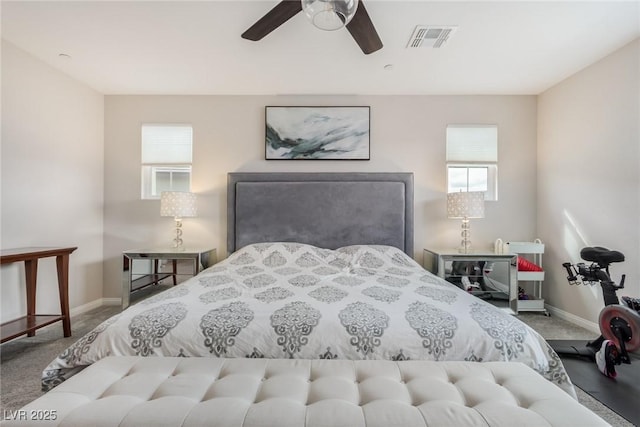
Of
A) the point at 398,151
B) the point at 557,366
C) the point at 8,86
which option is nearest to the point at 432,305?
the point at 557,366

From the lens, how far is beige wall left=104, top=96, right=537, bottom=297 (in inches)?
137

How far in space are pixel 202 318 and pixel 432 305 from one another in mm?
1218

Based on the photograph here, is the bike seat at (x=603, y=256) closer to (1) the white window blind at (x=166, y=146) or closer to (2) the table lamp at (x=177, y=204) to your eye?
(2) the table lamp at (x=177, y=204)

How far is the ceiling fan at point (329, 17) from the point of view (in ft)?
4.71

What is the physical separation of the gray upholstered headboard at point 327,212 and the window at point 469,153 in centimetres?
66

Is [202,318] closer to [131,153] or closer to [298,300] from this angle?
[298,300]

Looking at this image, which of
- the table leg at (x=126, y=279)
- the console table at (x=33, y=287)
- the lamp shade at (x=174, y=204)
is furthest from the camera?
the lamp shade at (x=174, y=204)

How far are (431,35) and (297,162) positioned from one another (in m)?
1.84

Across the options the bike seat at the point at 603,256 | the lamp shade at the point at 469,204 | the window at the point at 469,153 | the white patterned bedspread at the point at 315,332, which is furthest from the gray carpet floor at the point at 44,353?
the window at the point at 469,153

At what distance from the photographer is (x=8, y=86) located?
8.27ft

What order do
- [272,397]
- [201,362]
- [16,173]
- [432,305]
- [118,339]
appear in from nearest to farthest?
[272,397] → [201,362] → [118,339] → [432,305] → [16,173]

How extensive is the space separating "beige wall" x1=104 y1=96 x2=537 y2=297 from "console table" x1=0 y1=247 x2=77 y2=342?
0.93m

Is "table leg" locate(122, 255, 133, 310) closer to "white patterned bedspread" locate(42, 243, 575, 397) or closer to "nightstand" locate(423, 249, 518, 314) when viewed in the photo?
"white patterned bedspread" locate(42, 243, 575, 397)

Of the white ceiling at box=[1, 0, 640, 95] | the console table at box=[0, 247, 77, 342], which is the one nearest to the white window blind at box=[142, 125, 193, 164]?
the white ceiling at box=[1, 0, 640, 95]
